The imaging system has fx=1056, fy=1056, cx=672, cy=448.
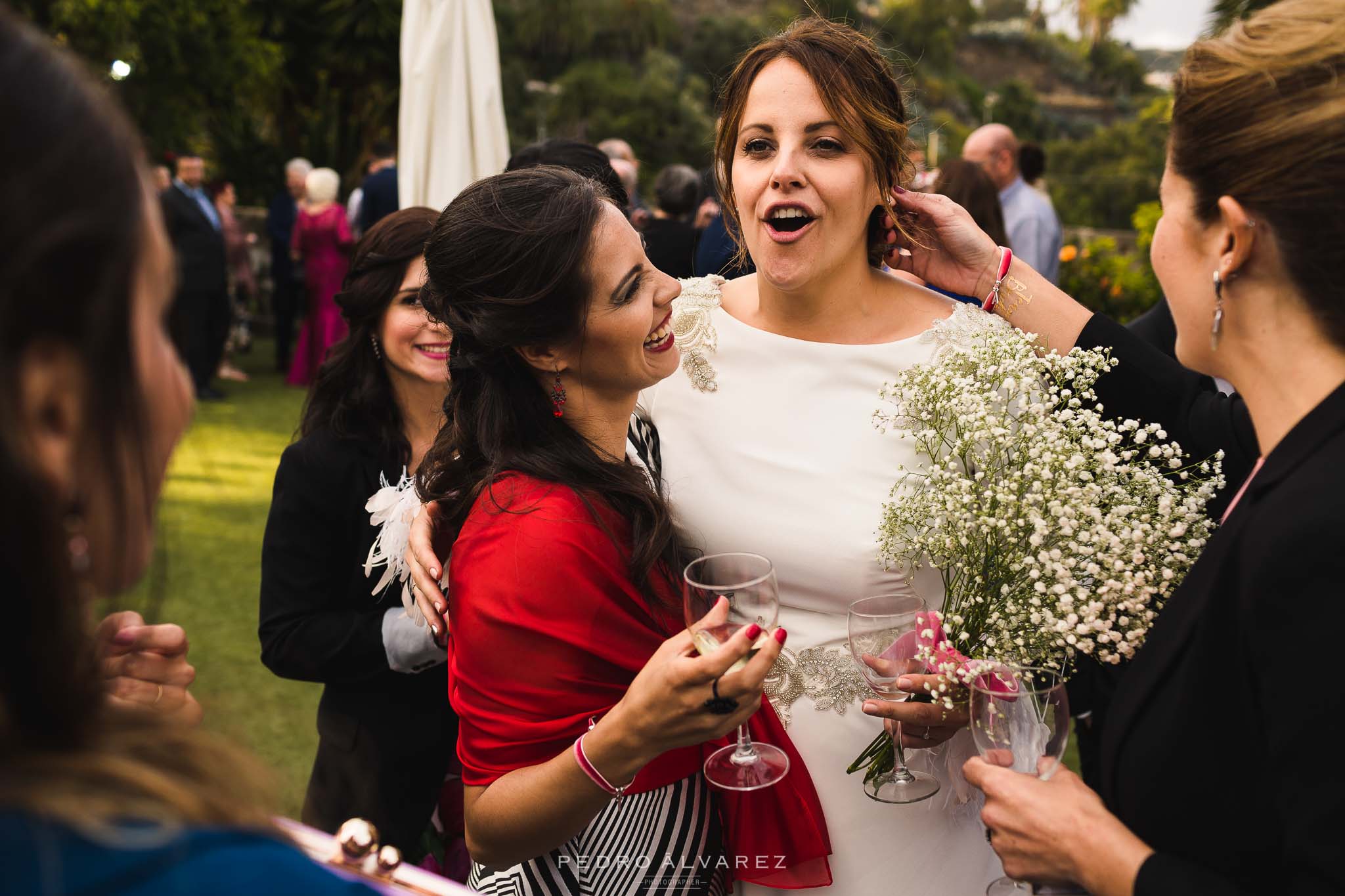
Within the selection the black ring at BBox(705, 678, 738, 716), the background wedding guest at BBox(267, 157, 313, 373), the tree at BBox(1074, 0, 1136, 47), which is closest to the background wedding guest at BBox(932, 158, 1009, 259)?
the black ring at BBox(705, 678, 738, 716)

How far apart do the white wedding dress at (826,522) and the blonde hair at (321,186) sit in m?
9.77

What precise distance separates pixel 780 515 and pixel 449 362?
0.79m

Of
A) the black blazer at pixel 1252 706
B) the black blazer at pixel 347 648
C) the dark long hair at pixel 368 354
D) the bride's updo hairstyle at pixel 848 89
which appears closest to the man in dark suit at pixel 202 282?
the dark long hair at pixel 368 354

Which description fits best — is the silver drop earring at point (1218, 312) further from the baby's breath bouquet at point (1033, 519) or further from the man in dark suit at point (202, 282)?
the man in dark suit at point (202, 282)

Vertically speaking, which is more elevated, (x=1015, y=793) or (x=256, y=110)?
(x=1015, y=793)

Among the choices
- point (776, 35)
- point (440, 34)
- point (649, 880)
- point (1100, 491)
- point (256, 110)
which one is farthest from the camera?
point (256, 110)

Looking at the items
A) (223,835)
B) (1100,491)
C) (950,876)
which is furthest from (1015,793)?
(223,835)

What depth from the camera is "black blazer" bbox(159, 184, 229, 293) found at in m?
9.84

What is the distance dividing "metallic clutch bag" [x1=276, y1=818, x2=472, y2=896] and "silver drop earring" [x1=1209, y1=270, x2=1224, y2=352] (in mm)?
1276

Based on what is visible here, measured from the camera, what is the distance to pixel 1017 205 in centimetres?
716

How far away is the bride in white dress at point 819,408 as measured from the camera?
2213mm

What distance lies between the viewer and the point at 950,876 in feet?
7.31

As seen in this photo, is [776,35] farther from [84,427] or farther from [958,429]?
[84,427]

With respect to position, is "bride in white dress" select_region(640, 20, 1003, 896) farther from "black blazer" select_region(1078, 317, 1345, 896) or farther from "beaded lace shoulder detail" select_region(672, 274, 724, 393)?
"black blazer" select_region(1078, 317, 1345, 896)
